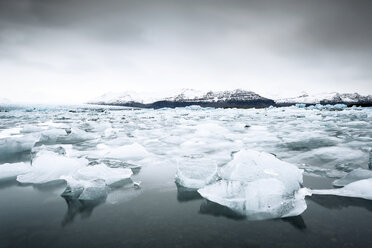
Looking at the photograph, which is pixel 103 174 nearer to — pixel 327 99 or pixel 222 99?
pixel 222 99

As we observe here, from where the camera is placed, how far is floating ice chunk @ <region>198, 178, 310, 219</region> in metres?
2.00

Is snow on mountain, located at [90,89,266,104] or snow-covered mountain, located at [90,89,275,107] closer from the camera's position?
snow-covered mountain, located at [90,89,275,107]

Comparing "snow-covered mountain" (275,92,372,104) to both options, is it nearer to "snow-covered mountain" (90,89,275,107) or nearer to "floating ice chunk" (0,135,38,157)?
"snow-covered mountain" (90,89,275,107)

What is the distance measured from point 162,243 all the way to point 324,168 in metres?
2.96

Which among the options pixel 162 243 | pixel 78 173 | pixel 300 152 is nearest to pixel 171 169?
pixel 78 173

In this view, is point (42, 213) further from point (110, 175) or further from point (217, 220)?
point (217, 220)

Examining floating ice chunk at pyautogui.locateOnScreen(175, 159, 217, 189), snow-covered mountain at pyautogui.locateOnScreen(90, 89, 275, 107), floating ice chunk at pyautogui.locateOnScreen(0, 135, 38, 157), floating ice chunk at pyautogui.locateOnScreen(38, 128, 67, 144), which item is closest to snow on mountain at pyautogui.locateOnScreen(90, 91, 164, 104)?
snow-covered mountain at pyautogui.locateOnScreen(90, 89, 275, 107)

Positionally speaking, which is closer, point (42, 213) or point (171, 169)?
point (42, 213)

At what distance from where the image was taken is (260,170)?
8.98 feet

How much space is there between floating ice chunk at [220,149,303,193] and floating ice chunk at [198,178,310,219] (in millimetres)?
244

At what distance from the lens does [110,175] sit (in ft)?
9.59

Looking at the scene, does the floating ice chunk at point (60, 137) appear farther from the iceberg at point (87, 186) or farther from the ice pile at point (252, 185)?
the ice pile at point (252, 185)

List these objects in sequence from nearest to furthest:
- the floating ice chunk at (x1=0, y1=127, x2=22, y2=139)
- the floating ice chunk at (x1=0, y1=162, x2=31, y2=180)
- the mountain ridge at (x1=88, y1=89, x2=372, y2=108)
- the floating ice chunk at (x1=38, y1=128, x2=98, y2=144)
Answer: the floating ice chunk at (x1=0, y1=162, x2=31, y2=180) < the floating ice chunk at (x1=38, y1=128, x2=98, y2=144) < the floating ice chunk at (x1=0, y1=127, x2=22, y2=139) < the mountain ridge at (x1=88, y1=89, x2=372, y2=108)

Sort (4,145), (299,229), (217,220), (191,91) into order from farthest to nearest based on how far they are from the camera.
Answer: (191,91)
(4,145)
(217,220)
(299,229)
